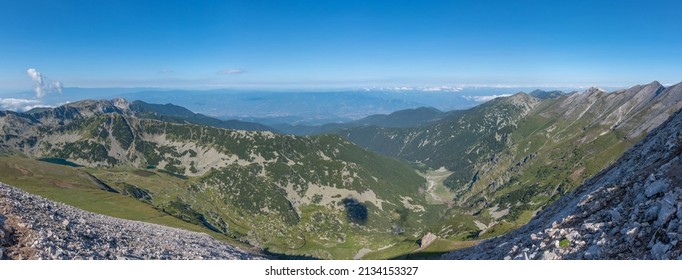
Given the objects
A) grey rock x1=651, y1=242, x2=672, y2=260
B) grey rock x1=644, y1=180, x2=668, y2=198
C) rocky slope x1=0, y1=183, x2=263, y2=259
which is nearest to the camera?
grey rock x1=651, y1=242, x2=672, y2=260

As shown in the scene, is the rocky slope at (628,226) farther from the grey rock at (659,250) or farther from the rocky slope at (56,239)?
the rocky slope at (56,239)

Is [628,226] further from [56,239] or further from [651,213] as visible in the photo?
[56,239]

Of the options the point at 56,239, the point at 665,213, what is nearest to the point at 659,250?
the point at 665,213

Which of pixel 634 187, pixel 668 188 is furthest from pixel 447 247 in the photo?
pixel 668 188

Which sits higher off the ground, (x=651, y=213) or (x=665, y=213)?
(x=665, y=213)

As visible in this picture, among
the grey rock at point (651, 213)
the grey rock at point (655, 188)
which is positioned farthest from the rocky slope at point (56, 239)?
the grey rock at point (655, 188)

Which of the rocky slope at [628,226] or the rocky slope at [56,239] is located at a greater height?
the rocky slope at [628,226]

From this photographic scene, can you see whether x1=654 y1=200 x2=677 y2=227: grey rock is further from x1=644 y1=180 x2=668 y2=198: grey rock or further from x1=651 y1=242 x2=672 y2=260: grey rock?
x1=644 y1=180 x2=668 y2=198: grey rock

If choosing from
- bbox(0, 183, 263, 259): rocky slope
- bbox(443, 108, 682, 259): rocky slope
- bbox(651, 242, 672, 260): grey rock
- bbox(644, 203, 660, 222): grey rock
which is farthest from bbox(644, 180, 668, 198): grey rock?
bbox(0, 183, 263, 259): rocky slope

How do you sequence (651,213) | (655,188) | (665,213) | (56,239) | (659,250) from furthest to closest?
1. (56,239)
2. (655,188)
3. (651,213)
4. (665,213)
5. (659,250)

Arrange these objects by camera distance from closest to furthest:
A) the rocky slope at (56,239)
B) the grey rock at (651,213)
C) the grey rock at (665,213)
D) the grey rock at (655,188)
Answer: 1. the grey rock at (665,213)
2. the grey rock at (651,213)
3. the grey rock at (655,188)
4. the rocky slope at (56,239)
